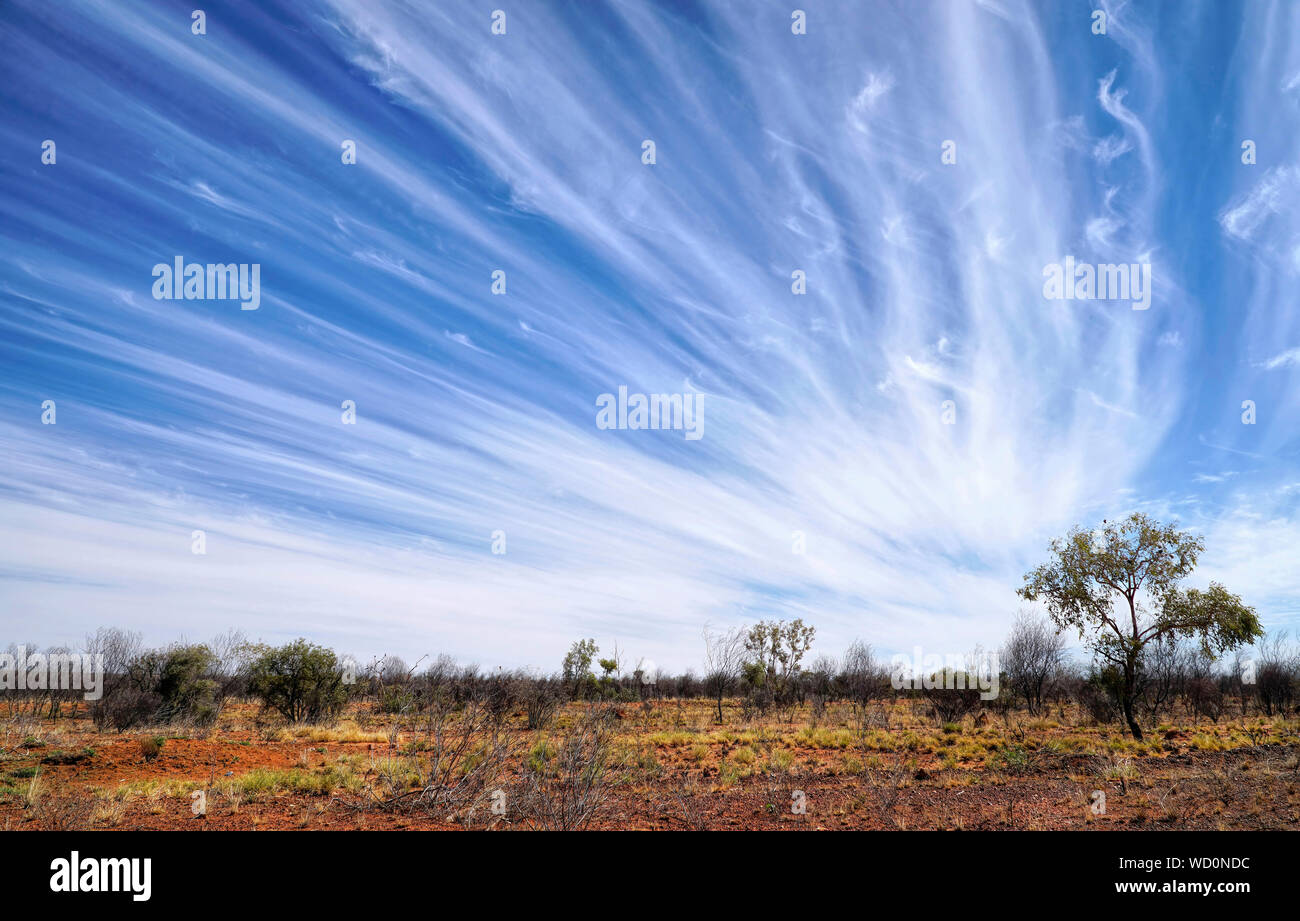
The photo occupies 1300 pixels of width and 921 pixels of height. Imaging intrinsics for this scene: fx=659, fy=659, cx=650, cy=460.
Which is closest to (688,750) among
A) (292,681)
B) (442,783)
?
(442,783)

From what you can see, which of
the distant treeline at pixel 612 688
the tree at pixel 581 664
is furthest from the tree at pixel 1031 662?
the tree at pixel 581 664

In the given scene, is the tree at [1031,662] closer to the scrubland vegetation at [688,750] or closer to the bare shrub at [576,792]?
the scrubland vegetation at [688,750]

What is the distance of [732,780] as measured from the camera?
13930 mm

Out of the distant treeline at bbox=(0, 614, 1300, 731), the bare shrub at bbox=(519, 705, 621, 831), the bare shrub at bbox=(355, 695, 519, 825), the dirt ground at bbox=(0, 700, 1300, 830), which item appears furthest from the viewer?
the distant treeline at bbox=(0, 614, 1300, 731)

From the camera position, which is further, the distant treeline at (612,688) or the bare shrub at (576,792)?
the distant treeline at (612,688)

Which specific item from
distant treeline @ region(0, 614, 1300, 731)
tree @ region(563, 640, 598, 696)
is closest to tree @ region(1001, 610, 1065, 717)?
distant treeline @ region(0, 614, 1300, 731)

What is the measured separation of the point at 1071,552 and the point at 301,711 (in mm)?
28428

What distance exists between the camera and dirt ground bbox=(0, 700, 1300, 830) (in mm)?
9719

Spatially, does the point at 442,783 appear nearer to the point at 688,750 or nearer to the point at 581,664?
the point at 688,750

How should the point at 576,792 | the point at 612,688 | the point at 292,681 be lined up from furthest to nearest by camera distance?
1. the point at 612,688
2. the point at 292,681
3. the point at 576,792

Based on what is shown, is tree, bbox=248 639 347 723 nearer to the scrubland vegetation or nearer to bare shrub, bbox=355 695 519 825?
the scrubland vegetation

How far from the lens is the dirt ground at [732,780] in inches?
383
